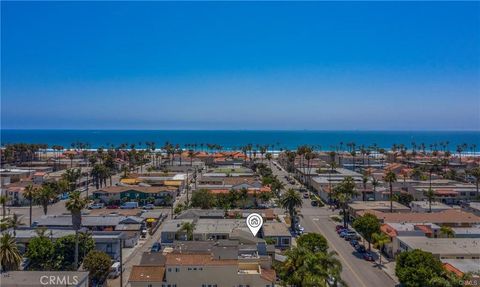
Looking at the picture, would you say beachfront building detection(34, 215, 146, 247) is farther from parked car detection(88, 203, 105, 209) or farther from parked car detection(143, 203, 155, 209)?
parked car detection(88, 203, 105, 209)

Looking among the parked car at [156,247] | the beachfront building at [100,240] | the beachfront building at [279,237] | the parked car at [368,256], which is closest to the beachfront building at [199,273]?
the beachfront building at [100,240]

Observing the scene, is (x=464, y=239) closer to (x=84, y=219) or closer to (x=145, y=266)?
(x=145, y=266)

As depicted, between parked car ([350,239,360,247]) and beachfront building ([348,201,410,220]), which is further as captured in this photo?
beachfront building ([348,201,410,220])

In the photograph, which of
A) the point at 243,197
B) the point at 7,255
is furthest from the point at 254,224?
the point at 7,255

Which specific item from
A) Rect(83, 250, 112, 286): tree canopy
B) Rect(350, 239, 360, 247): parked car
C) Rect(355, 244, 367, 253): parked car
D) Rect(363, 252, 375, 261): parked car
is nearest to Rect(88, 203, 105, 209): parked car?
Rect(83, 250, 112, 286): tree canopy

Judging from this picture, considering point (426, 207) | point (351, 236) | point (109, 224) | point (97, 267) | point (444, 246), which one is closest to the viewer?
point (97, 267)

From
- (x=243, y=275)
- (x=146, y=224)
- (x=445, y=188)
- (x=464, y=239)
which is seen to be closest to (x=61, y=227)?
(x=146, y=224)

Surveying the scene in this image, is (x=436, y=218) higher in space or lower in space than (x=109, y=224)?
higher

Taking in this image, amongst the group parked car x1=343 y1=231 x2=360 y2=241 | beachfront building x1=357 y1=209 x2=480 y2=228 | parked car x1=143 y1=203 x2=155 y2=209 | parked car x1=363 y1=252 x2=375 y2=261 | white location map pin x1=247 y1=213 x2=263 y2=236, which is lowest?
parked car x1=363 y1=252 x2=375 y2=261

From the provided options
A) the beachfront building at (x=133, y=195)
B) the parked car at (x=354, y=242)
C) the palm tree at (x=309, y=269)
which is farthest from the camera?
the beachfront building at (x=133, y=195)

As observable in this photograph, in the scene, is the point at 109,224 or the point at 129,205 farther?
the point at 129,205

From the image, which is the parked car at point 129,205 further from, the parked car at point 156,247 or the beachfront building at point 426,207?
the beachfront building at point 426,207

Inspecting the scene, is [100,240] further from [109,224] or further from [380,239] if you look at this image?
[380,239]
